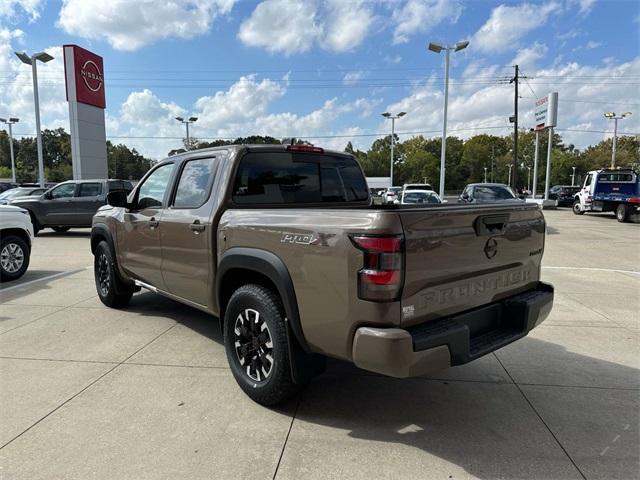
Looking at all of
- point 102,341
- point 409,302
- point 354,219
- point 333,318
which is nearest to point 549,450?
point 409,302

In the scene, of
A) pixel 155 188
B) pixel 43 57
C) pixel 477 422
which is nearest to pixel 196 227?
pixel 155 188

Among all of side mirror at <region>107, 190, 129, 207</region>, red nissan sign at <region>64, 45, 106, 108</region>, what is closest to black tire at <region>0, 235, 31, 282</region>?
side mirror at <region>107, 190, 129, 207</region>

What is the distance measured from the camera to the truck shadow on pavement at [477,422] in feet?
8.80

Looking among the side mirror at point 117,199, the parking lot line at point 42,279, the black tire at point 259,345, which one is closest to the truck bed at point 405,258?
the black tire at point 259,345

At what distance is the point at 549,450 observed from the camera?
284cm

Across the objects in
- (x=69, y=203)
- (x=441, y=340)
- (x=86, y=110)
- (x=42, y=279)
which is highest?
(x=86, y=110)

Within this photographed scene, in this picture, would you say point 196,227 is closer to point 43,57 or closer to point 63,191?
point 63,191

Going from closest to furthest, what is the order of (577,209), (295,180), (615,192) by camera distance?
(295,180) < (615,192) < (577,209)

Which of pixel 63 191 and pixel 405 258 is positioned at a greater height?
pixel 63 191

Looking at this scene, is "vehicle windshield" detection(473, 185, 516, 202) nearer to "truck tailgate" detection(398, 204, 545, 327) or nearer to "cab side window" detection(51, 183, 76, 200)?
"truck tailgate" detection(398, 204, 545, 327)

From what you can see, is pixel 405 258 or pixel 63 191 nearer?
pixel 405 258

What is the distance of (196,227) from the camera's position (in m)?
3.92

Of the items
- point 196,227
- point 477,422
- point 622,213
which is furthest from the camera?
point 622,213

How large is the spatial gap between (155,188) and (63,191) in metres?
12.4
